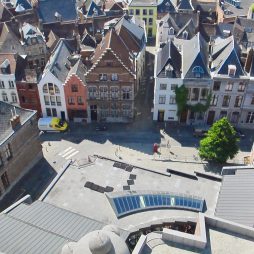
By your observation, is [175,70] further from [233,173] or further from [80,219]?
[80,219]

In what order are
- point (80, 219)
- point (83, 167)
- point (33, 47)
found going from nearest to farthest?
point (80, 219)
point (83, 167)
point (33, 47)

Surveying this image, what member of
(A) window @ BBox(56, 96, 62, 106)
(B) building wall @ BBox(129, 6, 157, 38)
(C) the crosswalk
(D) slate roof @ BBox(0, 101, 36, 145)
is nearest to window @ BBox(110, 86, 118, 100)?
(A) window @ BBox(56, 96, 62, 106)

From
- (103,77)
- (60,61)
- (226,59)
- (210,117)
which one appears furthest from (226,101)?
(60,61)

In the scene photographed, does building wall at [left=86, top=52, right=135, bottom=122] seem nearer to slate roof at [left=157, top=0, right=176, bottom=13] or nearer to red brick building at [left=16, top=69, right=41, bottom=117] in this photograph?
red brick building at [left=16, top=69, right=41, bottom=117]

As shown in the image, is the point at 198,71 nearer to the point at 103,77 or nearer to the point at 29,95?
the point at 103,77

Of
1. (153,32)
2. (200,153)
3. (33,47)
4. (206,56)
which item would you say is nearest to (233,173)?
(200,153)

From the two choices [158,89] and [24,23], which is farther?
[24,23]

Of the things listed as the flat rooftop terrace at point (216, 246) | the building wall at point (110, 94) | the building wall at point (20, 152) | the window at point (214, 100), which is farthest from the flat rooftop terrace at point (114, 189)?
the window at point (214, 100)

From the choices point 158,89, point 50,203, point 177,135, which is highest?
point 158,89
